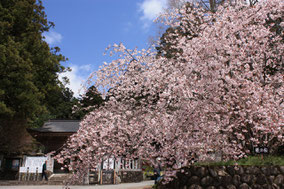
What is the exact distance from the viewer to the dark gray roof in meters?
20.2

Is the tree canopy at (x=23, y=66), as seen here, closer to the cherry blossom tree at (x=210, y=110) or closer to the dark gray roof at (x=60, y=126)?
the dark gray roof at (x=60, y=126)

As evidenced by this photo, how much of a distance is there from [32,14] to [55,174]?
1192 cm

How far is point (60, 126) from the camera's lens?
858 inches

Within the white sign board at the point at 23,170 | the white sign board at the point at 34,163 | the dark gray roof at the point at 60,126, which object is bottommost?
the white sign board at the point at 23,170

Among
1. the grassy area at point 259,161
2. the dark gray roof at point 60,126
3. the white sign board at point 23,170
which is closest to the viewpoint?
the grassy area at point 259,161

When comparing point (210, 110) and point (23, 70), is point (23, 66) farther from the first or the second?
point (210, 110)

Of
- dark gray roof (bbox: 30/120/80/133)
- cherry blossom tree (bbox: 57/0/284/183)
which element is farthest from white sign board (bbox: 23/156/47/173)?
cherry blossom tree (bbox: 57/0/284/183)

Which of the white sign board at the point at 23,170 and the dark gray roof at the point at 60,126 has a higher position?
the dark gray roof at the point at 60,126

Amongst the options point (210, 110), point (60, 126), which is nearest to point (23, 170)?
point (60, 126)

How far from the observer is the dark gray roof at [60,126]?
2020cm

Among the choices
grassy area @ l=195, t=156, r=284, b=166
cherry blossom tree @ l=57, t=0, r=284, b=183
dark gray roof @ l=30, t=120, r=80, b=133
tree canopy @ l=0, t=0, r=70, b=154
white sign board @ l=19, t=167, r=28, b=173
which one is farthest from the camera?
dark gray roof @ l=30, t=120, r=80, b=133

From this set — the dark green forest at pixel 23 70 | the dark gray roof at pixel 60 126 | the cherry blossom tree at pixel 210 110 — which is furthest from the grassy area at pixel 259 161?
the dark gray roof at pixel 60 126

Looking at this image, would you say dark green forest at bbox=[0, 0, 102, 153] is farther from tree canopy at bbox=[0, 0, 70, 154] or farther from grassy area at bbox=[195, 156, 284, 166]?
grassy area at bbox=[195, 156, 284, 166]

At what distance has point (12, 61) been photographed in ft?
49.7
